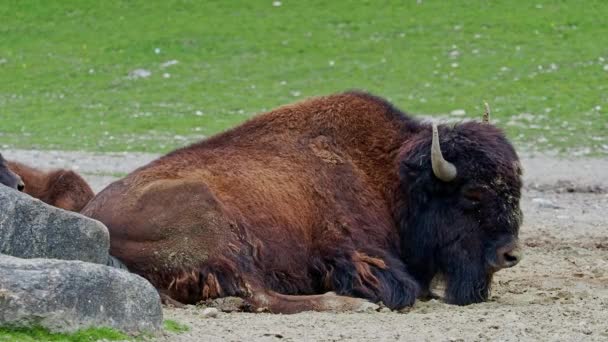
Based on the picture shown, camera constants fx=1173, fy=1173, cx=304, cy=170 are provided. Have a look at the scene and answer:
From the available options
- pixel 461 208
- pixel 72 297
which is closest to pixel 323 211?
pixel 461 208

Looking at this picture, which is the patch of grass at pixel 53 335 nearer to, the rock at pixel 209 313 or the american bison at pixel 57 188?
the rock at pixel 209 313

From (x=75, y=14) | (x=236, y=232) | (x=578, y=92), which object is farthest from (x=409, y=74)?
(x=236, y=232)

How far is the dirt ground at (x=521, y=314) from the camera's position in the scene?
7109mm

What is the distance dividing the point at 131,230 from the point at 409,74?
18.2 metres

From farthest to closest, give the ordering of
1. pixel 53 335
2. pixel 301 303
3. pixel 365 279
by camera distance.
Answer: pixel 365 279, pixel 301 303, pixel 53 335

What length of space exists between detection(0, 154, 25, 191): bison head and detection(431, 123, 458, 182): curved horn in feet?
14.4

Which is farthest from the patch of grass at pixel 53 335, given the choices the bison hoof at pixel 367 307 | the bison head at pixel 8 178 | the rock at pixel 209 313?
the bison head at pixel 8 178

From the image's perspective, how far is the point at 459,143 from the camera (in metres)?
9.22

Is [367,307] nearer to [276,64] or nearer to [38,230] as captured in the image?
[38,230]

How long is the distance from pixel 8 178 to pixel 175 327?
5042 mm

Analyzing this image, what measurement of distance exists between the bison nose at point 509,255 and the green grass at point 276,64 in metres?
10.2

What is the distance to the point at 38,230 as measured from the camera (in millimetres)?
7266

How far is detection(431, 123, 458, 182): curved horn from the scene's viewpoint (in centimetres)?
891

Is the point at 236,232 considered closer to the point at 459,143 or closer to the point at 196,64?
the point at 459,143
